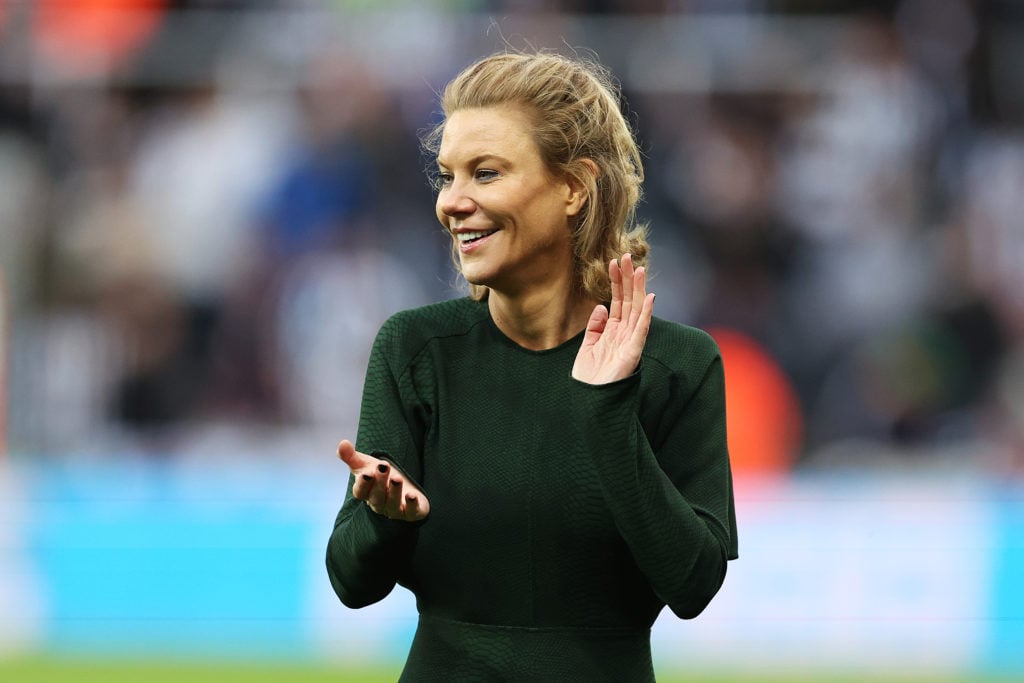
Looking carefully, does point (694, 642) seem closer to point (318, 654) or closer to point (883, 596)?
point (883, 596)

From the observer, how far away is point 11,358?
27.6 ft

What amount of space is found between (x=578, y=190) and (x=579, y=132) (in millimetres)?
105

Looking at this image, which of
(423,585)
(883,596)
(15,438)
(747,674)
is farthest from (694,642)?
→ (423,585)

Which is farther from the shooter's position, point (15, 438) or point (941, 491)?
point (15, 438)

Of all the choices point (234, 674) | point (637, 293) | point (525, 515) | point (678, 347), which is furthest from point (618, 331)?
point (234, 674)

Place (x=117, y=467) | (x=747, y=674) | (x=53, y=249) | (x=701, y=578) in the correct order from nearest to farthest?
(x=701, y=578), (x=747, y=674), (x=117, y=467), (x=53, y=249)

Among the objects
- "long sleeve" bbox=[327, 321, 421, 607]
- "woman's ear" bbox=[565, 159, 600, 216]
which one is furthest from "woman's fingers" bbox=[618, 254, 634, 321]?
"long sleeve" bbox=[327, 321, 421, 607]

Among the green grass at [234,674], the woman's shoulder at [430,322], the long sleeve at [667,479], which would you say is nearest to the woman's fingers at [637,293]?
the long sleeve at [667,479]

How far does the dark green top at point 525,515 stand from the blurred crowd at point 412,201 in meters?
5.58

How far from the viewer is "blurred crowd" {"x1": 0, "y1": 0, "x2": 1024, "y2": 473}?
8500mm

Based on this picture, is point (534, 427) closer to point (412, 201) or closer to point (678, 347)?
point (678, 347)

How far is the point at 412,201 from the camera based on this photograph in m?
8.62

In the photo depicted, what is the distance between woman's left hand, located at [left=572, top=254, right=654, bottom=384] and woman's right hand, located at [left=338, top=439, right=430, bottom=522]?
12.5 inches

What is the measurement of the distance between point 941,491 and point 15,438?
14.7ft
